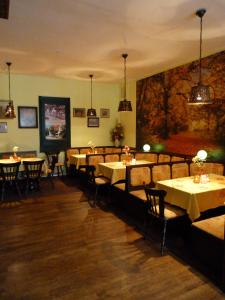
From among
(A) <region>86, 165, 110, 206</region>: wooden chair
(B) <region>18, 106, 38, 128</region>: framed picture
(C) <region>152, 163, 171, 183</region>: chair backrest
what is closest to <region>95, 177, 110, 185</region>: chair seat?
(A) <region>86, 165, 110, 206</region>: wooden chair

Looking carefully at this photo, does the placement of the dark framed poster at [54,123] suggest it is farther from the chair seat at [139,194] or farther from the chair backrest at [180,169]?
the chair backrest at [180,169]

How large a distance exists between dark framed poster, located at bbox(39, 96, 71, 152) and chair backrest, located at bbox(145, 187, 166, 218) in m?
4.96

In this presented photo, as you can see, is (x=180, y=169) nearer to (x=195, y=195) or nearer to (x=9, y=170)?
(x=195, y=195)

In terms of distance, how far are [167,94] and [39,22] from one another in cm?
362

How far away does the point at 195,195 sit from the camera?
296cm

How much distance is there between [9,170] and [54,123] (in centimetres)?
264

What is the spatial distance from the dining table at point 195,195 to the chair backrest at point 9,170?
10.5 ft

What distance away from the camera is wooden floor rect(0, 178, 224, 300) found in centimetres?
227

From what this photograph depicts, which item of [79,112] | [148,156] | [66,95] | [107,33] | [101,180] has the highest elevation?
[107,33]

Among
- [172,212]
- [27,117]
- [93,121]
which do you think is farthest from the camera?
[93,121]

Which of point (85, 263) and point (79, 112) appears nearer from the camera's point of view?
point (85, 263)

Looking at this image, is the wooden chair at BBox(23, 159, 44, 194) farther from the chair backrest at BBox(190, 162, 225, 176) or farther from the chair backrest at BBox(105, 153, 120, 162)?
the chair backrest at BBox(190, 162, 225, 176)

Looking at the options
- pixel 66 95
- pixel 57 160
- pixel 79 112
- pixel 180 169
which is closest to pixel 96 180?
pixel 180 169

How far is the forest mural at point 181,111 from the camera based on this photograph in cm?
470
